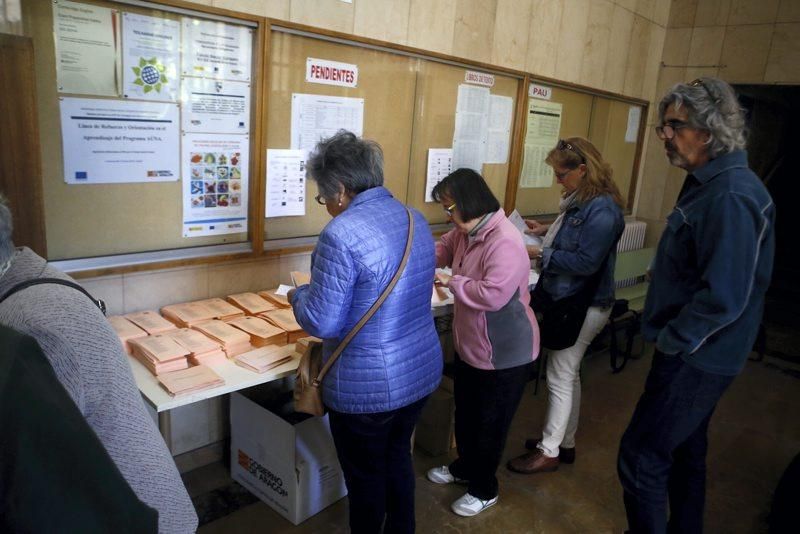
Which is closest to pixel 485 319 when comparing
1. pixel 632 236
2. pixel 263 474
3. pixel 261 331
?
pixel 261 331

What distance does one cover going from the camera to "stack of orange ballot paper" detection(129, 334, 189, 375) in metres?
1.99

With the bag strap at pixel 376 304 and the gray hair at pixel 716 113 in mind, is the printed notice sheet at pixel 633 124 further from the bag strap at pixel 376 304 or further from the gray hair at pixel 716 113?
the bag strap at pixel 376 304

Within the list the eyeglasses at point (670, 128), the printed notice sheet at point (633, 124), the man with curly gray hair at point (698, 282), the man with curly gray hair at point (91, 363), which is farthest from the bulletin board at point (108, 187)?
the printed notice sheet at point (633, 124)

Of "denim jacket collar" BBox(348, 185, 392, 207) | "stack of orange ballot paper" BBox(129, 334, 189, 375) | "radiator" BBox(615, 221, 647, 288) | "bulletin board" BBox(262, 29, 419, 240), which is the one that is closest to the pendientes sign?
"bulletin board" BBox(262, 29, 419, 240)

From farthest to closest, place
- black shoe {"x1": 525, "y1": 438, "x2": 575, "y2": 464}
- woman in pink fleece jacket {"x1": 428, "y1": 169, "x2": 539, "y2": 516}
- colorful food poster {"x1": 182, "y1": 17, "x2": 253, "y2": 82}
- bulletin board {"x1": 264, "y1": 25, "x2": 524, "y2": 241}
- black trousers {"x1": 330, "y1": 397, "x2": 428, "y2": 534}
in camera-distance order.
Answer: black shoe {"x1": 525, "y1": 438, "x2": 575, "y2": 464} → bulletin board {"x1": 264, "y1": 25, "x2": 524, "y2": 241} → colorful food poster {"x1": 182, "y1": 17, "x2": 253, "y2": 82} → woman in pink fleece jacket {"x1": 428, "y1": 169, "x2": 539, "y2": 516} → black trousers {"x1": 330, "y1": 397, "x2": 428, "y2": 534}

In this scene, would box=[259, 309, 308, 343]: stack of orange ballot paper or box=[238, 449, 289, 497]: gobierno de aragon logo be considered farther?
box=[238, 449, 289, 497]: gobierno de aragon logo

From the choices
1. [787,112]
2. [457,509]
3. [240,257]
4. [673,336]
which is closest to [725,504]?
[457,509]

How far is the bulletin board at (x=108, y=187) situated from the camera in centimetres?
203

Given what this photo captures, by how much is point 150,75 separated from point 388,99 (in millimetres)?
1303

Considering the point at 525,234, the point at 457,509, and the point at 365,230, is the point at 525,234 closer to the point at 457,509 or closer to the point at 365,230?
the point at 457,509

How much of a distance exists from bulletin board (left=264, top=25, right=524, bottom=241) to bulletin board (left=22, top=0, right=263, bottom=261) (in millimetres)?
169

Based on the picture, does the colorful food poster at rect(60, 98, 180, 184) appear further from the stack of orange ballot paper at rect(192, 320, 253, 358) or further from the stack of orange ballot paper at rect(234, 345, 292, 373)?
the stack of orange ballot paper at rect(234, 345, 292, 373)

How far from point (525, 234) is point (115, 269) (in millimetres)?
2210

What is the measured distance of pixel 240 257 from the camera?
2693mm
